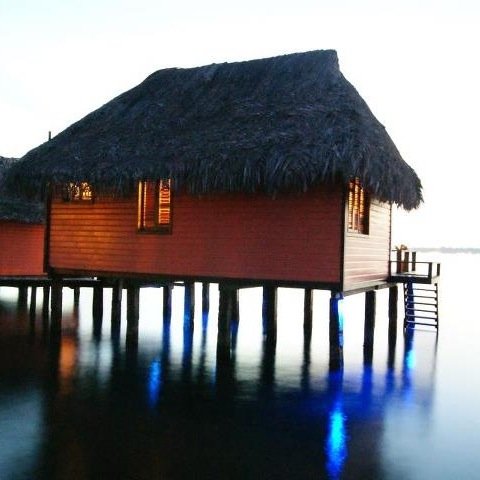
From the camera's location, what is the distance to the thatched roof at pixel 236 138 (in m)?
11.6

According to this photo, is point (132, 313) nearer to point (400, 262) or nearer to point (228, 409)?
point (228, 409)

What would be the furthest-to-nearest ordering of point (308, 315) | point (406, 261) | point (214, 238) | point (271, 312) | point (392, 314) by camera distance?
point (308, 315) < point (392, 314) < point (271, 312) < point (406, 261) < point (214, 238)

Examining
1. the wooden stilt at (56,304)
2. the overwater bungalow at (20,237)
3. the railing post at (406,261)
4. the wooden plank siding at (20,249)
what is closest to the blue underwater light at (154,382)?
the wooden stilt at (56,304)

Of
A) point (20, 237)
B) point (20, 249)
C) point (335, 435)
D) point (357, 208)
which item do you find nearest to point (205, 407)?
point (335, 435)

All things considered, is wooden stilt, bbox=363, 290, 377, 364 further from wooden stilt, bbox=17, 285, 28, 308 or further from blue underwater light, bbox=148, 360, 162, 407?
wooden stilt, bbox=17, 285, 28, 308

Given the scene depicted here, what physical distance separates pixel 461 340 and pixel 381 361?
7.13m

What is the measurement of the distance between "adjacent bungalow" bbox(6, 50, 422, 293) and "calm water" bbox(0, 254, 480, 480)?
2.15 meters

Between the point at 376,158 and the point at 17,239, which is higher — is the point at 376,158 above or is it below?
above

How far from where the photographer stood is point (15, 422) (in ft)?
29.1

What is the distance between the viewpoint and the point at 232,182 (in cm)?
1199

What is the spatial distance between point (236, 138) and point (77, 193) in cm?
459

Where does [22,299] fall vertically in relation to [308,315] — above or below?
below

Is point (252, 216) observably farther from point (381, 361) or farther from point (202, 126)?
point (381, 361)

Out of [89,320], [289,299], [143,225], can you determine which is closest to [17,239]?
[89,320]
